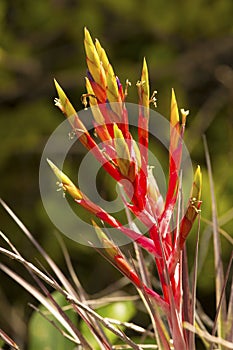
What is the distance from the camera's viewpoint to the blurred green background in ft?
5.72

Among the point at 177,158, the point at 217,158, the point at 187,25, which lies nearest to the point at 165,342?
the point at 177,158

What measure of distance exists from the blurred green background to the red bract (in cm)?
100

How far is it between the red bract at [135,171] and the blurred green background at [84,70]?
1.00 meters

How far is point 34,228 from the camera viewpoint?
2020mm

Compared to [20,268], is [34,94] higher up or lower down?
higher up

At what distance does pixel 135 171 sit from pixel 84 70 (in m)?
1.36

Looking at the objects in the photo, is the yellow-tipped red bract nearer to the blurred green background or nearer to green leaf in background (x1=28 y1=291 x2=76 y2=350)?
green leaf in background (x1=28 y1=291 x2=76 y2=350)

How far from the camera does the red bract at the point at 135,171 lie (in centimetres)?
55

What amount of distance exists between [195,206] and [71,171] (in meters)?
1.26

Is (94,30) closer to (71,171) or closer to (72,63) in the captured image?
(72,63)

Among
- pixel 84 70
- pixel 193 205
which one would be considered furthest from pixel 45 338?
pixel 84 70

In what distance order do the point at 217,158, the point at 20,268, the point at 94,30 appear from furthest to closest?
the point at 20,268
the point at 94,30
the point at 217,158

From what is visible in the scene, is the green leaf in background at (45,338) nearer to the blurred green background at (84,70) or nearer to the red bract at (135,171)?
the red bract at (135,171)

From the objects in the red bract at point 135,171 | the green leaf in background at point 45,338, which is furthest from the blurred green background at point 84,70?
the red bract at point 135,171
